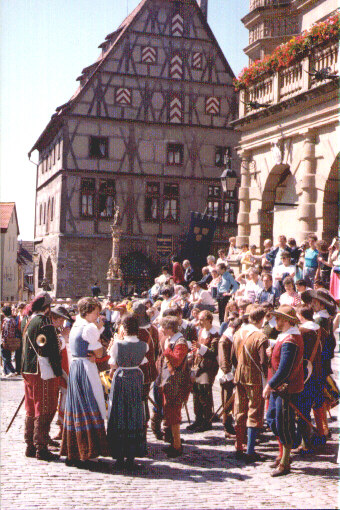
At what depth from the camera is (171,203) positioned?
35.4m

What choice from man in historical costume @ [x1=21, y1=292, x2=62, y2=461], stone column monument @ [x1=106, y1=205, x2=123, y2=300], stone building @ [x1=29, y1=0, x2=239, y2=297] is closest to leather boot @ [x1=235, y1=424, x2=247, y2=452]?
man in historical costume @ [x1=21, y1=292, x2=62, y2=461]

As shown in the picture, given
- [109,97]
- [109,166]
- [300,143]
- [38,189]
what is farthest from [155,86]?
[300,143]

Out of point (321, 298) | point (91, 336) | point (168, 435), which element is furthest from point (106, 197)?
point (91, 336)

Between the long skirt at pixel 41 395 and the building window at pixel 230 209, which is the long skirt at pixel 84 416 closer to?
the long skirt at pixel 41 395

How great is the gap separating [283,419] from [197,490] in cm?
114

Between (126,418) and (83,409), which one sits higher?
(83,409)

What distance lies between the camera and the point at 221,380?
8.88 meters

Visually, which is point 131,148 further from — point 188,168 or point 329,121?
point 329,121

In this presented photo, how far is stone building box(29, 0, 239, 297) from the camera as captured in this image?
3409 centimetres

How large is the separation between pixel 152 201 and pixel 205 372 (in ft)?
85.9

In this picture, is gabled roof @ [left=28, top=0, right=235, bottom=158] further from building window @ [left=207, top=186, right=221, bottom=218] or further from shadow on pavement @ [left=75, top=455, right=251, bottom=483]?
shadow on pavement @ [left=75, top=455, right=251, bottom=483]

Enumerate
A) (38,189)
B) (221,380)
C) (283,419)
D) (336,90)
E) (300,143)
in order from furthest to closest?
(38,189) → (300,143) → (336,90) → (221,380) → (283,419)

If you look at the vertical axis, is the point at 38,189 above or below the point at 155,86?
below

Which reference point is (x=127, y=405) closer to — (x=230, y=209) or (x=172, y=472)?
(x=172, y=472)
